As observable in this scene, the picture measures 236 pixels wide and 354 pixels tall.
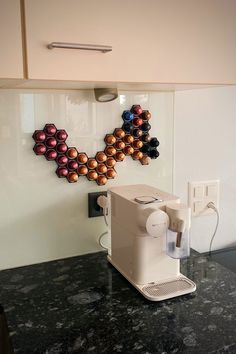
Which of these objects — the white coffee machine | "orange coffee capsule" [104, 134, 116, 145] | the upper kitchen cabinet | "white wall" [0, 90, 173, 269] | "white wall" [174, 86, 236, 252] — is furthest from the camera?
"white wall" [174, 86, 236, 252]

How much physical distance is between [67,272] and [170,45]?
0.69m

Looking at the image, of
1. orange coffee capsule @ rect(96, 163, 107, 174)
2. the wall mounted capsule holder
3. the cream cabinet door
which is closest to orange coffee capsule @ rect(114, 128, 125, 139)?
the wall mounted capsule holder

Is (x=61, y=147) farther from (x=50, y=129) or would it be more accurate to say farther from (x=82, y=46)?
(x=82, y=46)

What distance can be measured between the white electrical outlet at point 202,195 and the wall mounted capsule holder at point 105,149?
0.22m

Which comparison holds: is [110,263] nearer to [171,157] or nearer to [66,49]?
[171,157]

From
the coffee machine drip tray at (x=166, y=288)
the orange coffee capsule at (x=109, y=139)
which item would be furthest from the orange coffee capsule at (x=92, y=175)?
the coffee machine drip tray at (x=166, y=288)

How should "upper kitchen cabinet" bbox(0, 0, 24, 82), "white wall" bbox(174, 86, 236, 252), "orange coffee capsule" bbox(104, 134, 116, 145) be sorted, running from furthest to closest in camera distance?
1. "white wall" bbox(174, 86, 236, 252)
2. "orange coffee capsule" bbox(104, 134, 116, 145)
3. "upper kitchen cabinet" bbox(0, 0, 24, 82)

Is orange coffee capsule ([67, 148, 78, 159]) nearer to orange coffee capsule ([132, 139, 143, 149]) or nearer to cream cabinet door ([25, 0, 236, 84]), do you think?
orange coffee capsule ([132, 139, 143, 149])

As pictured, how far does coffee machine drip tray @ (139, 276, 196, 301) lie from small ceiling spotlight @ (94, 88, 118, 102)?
0.55m

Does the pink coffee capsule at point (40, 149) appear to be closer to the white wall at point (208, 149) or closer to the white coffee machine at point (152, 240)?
the white coffee machine at point (152, 240)

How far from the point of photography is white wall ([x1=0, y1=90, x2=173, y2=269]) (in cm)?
105

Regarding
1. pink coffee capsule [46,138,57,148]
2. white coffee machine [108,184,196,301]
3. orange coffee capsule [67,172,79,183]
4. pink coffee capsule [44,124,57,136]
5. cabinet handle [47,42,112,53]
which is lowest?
white coffee machine [108,184,196,301]

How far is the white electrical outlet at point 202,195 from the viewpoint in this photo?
52.4 inches

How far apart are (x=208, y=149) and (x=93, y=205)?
1.60 feet
